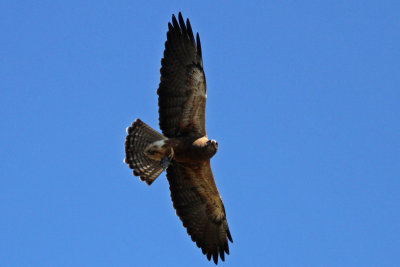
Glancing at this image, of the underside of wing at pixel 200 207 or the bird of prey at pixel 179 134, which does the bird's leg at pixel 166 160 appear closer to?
the bird of prey at pixel 179 134

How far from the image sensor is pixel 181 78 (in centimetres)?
1334

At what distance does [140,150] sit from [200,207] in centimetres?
170

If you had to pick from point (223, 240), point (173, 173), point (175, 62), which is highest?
point (175, 62)

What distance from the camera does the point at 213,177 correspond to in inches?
550

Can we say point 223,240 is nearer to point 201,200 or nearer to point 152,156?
point 201,200

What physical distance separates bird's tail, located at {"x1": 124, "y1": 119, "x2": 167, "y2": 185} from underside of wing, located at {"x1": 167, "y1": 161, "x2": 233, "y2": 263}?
21.7 inches

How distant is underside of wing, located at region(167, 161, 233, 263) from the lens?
14016 mm

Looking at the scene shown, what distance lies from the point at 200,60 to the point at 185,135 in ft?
4.57

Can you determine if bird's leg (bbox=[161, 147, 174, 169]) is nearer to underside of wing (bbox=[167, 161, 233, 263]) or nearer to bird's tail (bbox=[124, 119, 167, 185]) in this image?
bird's tail (bbox=[124, 119, 167, 185])

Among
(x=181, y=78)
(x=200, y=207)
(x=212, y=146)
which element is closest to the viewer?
(x=212, y=146)

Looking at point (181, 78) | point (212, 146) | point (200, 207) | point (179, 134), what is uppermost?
point (181, 78)

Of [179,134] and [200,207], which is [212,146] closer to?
[179,134]

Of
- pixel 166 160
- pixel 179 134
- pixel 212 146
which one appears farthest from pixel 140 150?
pixel 212 146

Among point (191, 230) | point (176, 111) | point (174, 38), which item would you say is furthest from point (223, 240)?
point (174, 38)
